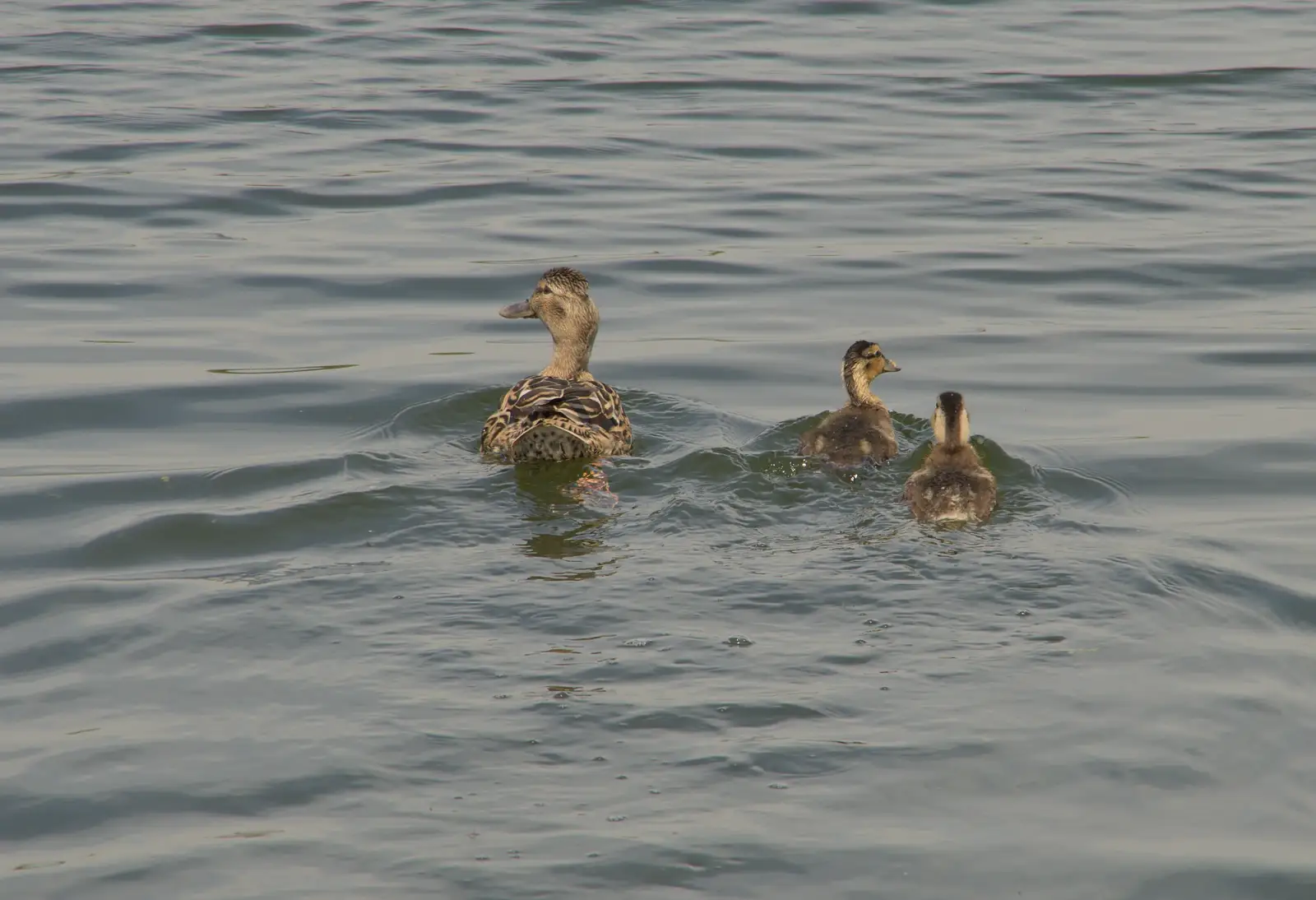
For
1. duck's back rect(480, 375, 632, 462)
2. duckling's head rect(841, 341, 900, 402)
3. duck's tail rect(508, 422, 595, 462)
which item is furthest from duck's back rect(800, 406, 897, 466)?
duck's tail rect(508, 422, 595, 462)

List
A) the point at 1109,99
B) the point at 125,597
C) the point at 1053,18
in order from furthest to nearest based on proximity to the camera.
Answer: the point at 1053,18, the point at 1109,99, the point at 125,597

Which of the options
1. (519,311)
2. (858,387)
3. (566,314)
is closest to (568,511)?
(858,387)

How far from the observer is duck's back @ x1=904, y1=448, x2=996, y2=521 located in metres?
8.98

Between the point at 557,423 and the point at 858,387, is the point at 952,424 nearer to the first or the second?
the point at 858,387

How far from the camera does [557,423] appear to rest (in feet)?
32.6

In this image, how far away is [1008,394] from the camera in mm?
11648

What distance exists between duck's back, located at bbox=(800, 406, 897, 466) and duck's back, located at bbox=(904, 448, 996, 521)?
2.20 feet

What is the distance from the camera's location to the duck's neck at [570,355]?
1166 cm

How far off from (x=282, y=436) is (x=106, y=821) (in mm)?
4917

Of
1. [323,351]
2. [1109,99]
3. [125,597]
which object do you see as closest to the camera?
[125,597]

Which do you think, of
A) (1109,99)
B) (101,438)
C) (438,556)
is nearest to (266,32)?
(1109,99)

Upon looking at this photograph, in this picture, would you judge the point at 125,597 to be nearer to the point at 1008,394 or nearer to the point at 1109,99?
the point at 1008,394

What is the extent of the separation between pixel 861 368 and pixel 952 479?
1.62 meters

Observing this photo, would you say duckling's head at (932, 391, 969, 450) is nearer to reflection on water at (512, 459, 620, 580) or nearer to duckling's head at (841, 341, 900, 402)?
duckling's head at (841, 341, 900, 402)
